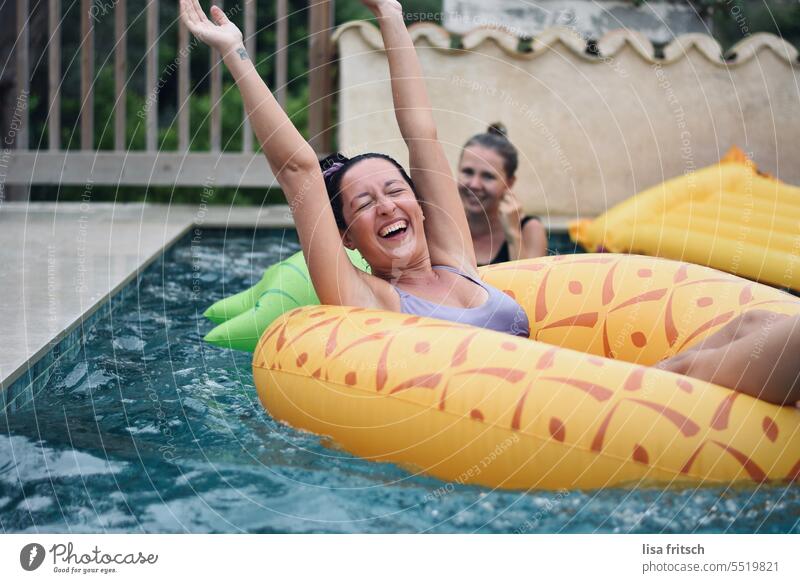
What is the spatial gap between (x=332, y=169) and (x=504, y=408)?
3.27 feet

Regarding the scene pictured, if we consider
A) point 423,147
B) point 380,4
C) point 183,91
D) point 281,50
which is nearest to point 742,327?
point 423,147

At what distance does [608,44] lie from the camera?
24.9 feet

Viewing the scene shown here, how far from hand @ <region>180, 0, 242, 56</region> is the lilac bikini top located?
82 cm

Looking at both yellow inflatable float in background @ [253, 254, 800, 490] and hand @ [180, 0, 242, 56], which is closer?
yellow inflatable float in background @ [253, 254, 800, 490]

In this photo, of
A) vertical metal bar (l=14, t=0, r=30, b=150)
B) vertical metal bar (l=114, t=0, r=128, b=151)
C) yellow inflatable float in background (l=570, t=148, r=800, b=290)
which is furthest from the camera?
vertical metal bar (l=14, t=0, r=30, b=150)

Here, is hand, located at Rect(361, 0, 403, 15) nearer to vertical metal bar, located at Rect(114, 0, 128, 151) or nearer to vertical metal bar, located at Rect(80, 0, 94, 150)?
vertical metal bar, located at Rect(114, 0, 128, 151)

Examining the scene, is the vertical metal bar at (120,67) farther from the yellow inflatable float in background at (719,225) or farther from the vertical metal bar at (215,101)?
the yellow inflatable float in background at (719,225)

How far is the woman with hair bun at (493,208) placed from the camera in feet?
14.6

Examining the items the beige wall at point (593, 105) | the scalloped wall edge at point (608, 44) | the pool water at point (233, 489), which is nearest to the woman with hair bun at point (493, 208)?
the pool water at point (233, 489)

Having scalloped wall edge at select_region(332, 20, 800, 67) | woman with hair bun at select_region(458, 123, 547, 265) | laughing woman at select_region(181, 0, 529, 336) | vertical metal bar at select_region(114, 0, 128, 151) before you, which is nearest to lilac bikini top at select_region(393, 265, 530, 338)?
laughing woman at select_region(181, 0, 529, 336)

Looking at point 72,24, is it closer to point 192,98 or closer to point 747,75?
point 192,98

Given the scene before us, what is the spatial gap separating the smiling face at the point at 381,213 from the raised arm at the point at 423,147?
0.51 ft

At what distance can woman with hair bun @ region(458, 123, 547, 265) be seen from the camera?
4445mm

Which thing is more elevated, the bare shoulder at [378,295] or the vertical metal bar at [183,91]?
the vertical metal bar at [183,91]
